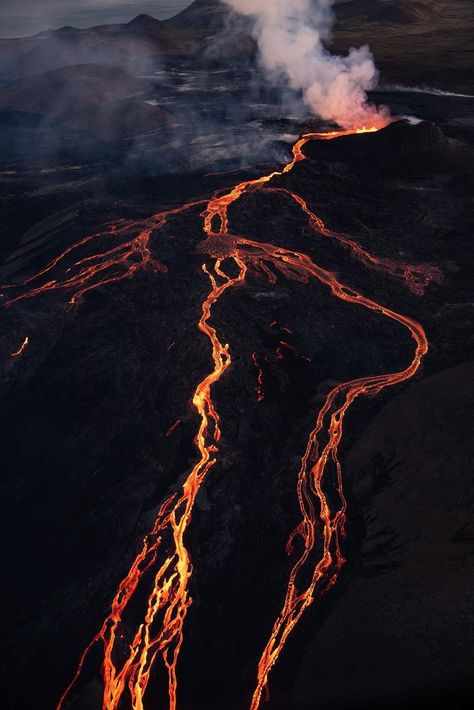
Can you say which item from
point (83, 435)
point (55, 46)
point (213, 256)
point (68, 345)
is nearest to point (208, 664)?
point (83, 435)

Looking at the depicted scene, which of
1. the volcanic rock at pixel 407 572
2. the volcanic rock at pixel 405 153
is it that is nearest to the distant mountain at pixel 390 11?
the volcanic rock at pixel 405 153

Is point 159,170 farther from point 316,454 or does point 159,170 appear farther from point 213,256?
point 316,454

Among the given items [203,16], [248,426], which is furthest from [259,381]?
[203,16]

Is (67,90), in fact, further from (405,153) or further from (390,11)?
(390,11)

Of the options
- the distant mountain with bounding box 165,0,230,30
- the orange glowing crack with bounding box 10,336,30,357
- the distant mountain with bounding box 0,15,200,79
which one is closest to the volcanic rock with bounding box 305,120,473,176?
the orange glowing crack with bounding box 10,336,30,357

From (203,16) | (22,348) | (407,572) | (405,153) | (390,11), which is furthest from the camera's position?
(203,16)

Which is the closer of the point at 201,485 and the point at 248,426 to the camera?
the point at 201,485
